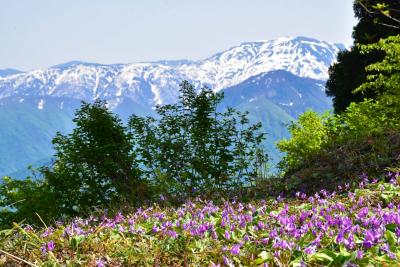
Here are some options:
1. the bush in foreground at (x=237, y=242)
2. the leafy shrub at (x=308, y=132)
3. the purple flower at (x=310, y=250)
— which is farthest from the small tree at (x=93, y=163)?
the purple flower at (x=310, y=250)

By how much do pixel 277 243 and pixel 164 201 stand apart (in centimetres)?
451

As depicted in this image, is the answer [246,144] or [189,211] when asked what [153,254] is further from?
[246,144]

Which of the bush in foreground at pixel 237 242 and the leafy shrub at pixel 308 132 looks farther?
the leafy shrub at pixel 308 132

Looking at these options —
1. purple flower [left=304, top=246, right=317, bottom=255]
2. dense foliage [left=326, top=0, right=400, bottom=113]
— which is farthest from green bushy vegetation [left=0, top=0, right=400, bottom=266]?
dense foliage [left=326, top=0, right=400, bottom=113]

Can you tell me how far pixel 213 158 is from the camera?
38.9ft

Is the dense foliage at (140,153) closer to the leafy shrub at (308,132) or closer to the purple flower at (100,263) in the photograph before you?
the leafy shrub at (308,132)

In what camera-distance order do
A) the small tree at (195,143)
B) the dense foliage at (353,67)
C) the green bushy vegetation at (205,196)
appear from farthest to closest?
the dense foliage at (353,67) < the small tree at (195,143) < the green bushy vegetation at (205,196)

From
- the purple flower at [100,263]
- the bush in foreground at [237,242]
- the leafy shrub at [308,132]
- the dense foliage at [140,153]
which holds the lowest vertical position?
the leafy shrub at [308,132]

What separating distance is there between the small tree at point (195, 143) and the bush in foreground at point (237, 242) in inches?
269

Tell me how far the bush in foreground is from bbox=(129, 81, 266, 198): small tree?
269 inches

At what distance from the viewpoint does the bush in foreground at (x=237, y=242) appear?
297cm

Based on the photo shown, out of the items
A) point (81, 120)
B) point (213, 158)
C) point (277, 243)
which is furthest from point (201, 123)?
point (277, 243)

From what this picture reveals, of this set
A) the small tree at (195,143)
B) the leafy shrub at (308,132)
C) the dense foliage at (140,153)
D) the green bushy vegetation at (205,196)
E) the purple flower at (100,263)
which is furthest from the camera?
the leafy shrub at (308,132)

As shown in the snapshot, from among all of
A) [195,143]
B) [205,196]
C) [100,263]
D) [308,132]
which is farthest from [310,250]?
[308,132]
